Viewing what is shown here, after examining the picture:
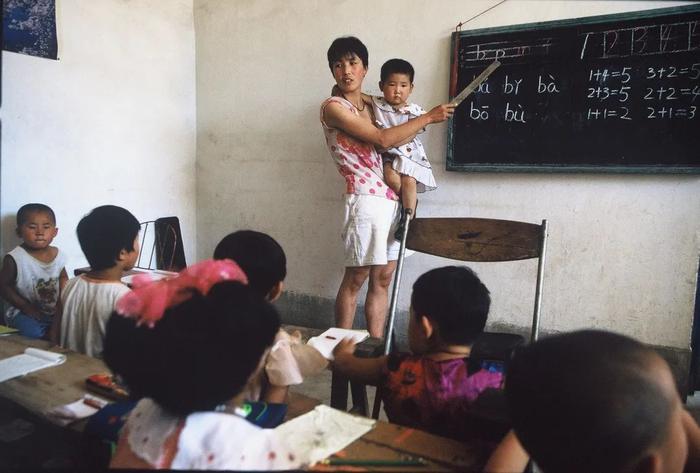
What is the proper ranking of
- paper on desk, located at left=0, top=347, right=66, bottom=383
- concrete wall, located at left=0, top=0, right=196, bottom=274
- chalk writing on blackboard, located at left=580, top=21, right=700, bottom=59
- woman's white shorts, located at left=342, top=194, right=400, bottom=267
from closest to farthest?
paper on desk, located at left=0, top=347, right=66, bottom=383
chalk writing on blackboard, located at left=580, top=21, right=700, bottom=59
woman's white shorts, located at left=342, top=194, right=400, bottom=267
concrete wall, located at left=0, top=0, right=196, bottom=274

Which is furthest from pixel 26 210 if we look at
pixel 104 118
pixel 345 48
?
pixel 345 48

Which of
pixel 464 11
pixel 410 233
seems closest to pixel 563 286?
pixel 410 233

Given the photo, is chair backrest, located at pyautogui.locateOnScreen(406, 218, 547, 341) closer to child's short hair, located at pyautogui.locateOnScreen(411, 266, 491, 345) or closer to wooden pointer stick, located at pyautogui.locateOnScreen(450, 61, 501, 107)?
child's short hair, located at pyautogui.locateOnScreen(411, 266, 491, 345)

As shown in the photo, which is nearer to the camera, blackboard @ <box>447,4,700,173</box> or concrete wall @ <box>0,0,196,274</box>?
blackboard @ <box>447,4,700,173</box>

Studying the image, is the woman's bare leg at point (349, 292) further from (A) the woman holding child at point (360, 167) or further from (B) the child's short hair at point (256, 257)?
(B) the child's short hair at point (256, 257)

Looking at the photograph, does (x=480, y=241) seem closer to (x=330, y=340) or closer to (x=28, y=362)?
(x=330, y=340)

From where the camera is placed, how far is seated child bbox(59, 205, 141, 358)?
5.41ft

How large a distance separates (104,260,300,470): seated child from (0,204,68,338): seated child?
1990mm

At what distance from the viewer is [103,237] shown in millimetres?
1677

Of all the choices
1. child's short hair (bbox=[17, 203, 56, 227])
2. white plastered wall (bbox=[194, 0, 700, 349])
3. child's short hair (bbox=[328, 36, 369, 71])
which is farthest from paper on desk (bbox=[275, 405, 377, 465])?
child's short hair (bbox=[17, 203, 56, 227])

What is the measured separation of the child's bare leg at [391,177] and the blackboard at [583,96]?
460mm

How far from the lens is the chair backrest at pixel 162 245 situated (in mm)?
3646

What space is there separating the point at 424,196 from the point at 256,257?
194cm

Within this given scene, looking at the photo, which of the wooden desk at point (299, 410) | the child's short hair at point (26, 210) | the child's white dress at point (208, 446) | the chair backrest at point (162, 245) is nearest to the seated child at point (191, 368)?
the child's white dress at point (208, 446)
